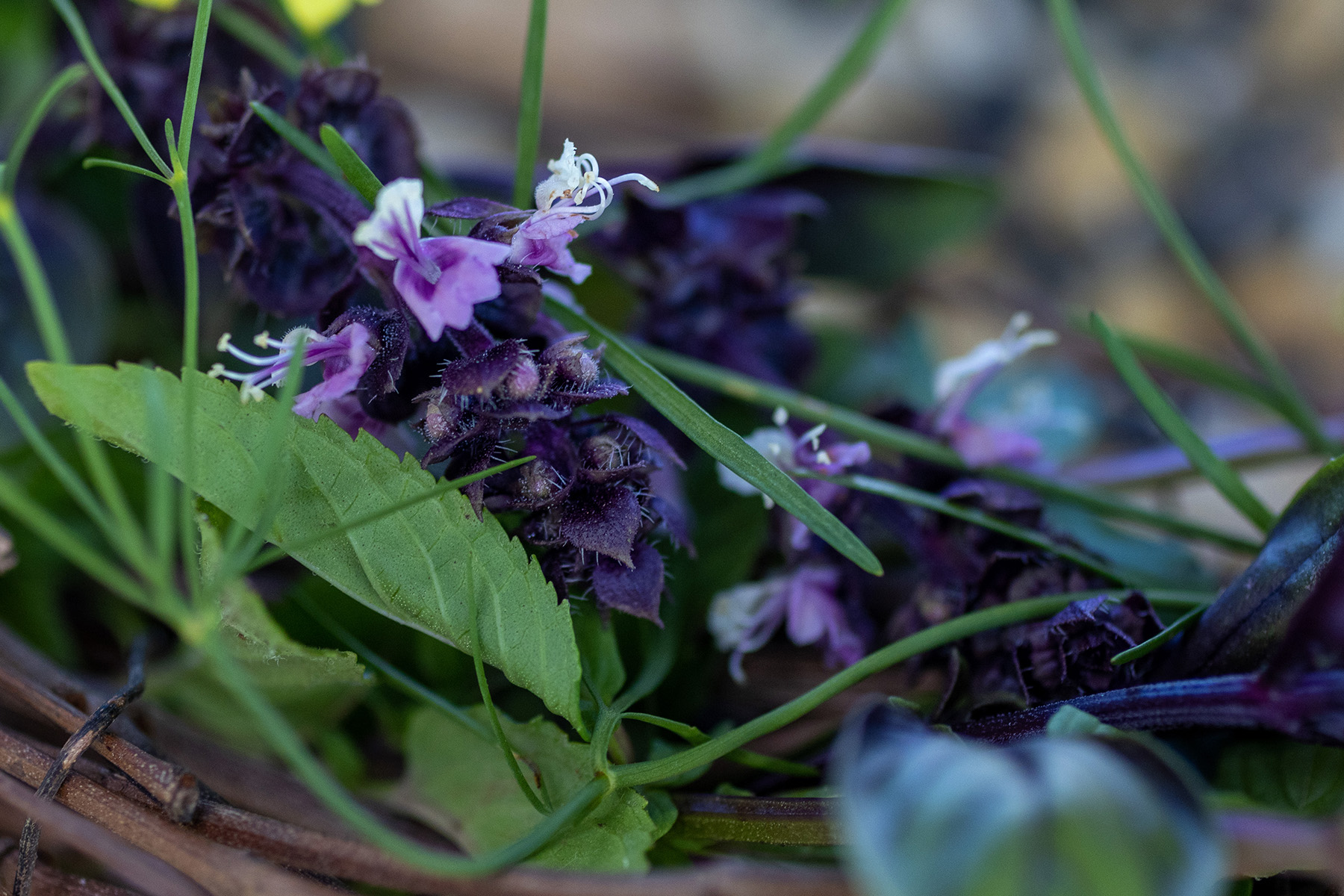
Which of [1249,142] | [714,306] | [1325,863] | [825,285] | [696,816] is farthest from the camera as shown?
[1249,142]

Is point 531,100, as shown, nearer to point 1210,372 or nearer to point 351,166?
point 351,166

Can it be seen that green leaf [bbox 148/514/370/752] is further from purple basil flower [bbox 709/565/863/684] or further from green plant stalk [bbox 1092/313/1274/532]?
green plant stalk [bbox 1092/313/1274/532]

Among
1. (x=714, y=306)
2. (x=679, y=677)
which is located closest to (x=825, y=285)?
(x=714, y=306)

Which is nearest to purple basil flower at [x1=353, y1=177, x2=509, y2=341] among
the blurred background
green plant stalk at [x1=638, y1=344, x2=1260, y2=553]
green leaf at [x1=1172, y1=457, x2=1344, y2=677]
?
green plant stalk at [x1=638, y1=344, x2=1260, y2=553]

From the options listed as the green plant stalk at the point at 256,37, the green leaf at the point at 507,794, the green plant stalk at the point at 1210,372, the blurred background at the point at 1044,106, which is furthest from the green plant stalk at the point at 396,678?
the blurred background at the point at 1044,106

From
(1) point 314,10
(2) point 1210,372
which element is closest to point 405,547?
(1) point 314,10

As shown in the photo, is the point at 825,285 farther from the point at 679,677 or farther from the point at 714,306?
the point at 679,677

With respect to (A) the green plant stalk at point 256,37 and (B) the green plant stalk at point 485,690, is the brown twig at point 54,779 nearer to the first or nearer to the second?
(B) the green plant stalk at point 485,690
